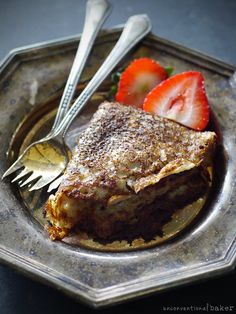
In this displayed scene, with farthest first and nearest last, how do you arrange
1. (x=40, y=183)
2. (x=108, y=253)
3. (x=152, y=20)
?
(x=152, y=20) → (x=40, y=183) → (x=108, y=253)

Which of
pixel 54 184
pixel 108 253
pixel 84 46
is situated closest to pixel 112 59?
pixel 84 46

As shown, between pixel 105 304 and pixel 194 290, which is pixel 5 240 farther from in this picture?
pixel 194 290

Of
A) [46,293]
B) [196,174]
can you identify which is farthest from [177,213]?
[46,293]

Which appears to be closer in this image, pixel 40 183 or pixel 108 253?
pixel 108 253

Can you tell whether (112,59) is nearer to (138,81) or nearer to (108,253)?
(138,81)

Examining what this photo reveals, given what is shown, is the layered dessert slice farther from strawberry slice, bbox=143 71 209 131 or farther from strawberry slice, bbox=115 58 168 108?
strawberry slice, bbox=115 58 168 108

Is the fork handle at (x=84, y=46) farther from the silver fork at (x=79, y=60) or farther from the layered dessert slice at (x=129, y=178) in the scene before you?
the layered dessert slice at (x=129, y=178)

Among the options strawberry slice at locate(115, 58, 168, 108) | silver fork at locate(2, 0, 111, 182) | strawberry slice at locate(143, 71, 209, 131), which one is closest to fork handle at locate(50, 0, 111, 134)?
silver fork at locate(2, 0, 111, 182)
